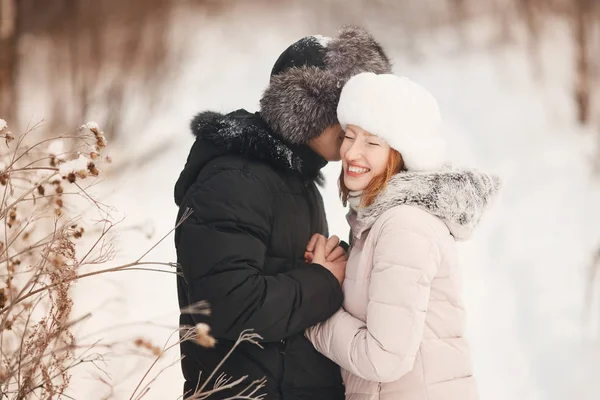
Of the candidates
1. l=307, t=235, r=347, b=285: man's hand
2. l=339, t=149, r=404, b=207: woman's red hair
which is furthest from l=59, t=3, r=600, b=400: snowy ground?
l=339, t=149, r=404, b=207: woman's red hair

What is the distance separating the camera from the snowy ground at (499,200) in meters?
3.32

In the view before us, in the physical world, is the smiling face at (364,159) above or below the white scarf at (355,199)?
above

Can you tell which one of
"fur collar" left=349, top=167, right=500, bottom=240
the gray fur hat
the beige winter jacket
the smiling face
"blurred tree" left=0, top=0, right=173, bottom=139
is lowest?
the beige winter jacket

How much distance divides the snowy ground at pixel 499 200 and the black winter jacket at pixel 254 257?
161 cm

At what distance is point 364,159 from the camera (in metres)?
1.57

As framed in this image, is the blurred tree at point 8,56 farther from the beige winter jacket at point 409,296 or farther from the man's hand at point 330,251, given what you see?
the beige winter jacket at point 409,296

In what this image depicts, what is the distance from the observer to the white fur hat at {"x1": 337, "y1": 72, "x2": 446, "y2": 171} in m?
1.53

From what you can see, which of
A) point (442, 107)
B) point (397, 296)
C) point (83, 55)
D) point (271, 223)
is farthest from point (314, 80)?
point (442, 107)

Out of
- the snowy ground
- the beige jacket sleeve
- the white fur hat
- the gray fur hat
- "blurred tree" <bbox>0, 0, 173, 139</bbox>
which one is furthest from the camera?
"blurred tree" <bbox>0, 0, 173, 139</bbox>

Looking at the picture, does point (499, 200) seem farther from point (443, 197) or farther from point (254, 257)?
point (254, 257)

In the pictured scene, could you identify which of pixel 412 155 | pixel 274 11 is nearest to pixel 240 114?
pixel 412 155

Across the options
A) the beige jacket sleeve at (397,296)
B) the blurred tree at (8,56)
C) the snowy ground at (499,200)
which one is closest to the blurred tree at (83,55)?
the blurred tree at (8,56)

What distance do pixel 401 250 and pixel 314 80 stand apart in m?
0.51

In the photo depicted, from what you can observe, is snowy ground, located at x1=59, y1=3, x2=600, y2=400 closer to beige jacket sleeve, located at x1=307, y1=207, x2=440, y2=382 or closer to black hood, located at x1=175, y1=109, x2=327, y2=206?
black hood, located at x1=175, y1=109, x2=327, y2=206
